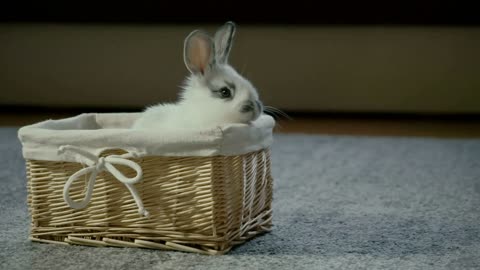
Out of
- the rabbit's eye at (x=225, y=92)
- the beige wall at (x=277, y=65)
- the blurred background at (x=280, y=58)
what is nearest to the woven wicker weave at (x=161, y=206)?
the rabbit's eye at (x=225, y=92)

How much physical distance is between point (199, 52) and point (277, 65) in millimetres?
1910

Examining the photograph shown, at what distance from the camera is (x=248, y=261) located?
1120 mm

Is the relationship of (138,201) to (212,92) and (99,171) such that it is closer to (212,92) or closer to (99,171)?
(99,171)

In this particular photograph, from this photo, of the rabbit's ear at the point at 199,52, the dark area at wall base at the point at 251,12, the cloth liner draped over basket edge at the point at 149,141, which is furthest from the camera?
the dark area at wall base at the point at 251,12

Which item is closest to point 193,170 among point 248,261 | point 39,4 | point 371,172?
point 248,261

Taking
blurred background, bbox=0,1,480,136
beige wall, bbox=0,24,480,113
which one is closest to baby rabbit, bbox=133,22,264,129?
blurred background, bbox=0,1,480,136

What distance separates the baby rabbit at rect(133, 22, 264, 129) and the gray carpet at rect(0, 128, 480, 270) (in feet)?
0.72

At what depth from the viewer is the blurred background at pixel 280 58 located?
9.56ft

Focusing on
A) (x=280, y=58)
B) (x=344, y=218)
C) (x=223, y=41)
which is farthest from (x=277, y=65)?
(x=223, y=41)

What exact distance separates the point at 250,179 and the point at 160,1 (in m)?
1.87

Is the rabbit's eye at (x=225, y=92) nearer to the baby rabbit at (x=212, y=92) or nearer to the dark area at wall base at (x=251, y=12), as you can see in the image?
the baby rabbit at (x=212, y=92)

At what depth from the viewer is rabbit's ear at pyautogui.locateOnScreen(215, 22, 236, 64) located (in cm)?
124

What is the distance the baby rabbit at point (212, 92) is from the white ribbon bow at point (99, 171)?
0.12 m

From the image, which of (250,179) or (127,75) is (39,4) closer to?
(127,75)
